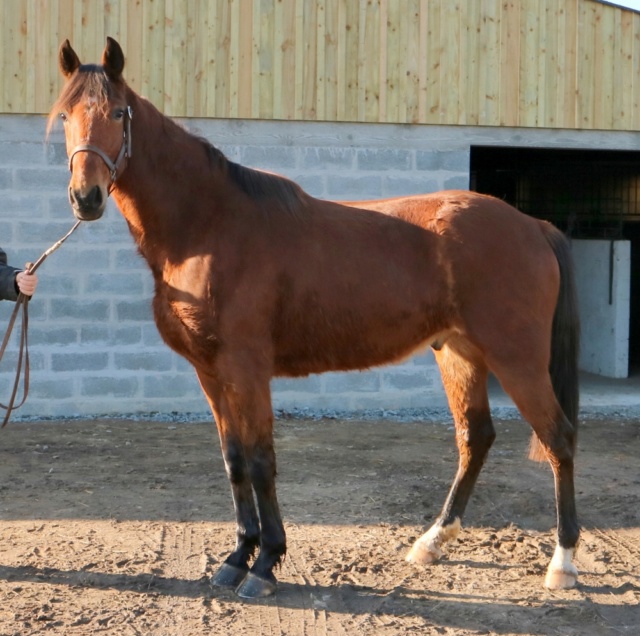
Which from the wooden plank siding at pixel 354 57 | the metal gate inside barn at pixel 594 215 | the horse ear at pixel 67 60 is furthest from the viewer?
the metal gate inside barn at pixel 594 215

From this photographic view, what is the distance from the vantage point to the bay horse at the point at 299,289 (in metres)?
3.75

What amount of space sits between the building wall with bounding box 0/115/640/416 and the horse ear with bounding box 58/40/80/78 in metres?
4.16

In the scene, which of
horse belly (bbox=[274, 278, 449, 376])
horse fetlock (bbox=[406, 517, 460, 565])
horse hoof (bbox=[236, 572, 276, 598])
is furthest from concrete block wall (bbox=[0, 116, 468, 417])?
horse hoof (bbox=[236, 572, 276, 598])

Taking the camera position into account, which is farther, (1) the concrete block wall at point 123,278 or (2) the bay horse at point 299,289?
(1) the concrete block wall at point 123,278

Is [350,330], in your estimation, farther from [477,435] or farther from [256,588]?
[256,588]

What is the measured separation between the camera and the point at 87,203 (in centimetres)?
342

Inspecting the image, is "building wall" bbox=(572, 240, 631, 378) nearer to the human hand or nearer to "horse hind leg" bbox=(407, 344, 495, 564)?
"horse hind leg" bbox=(407, 344, 495, 564)

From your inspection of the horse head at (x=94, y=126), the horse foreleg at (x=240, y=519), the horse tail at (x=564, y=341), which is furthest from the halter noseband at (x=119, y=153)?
the horse tail at (x=564, y=341)

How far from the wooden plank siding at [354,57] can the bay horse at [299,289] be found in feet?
13.3

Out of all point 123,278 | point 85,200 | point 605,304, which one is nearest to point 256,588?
point 85,200

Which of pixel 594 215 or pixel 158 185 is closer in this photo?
pixel 158 185

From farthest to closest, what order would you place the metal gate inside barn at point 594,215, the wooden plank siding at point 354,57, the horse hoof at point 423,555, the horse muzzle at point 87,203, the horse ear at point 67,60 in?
the metal gate inside barn at point 594,215 < the wooden plank siding at point 354,57 < the horse hoof at point 423,555 < the horse ear at point 67,60 < the horse muzzle at point 87,203

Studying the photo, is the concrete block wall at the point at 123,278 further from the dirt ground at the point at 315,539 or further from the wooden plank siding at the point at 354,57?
the dirt ground at the point at 315,539

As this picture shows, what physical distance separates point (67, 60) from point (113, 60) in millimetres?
225
